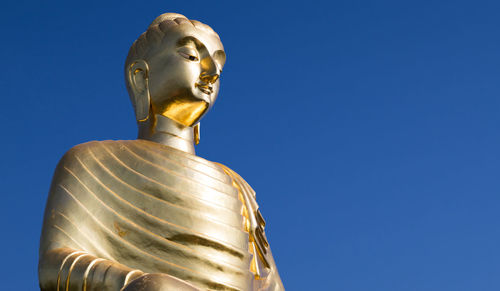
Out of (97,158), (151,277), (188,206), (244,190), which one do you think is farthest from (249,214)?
(151,277)

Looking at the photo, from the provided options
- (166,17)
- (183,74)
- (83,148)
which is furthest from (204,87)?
(83,148)

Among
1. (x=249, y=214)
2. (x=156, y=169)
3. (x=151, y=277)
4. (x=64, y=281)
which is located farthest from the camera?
(x=249, y=214)

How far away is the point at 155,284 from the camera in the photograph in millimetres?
4387

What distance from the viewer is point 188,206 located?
5.48 meters

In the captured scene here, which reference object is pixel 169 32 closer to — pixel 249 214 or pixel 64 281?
pixel 249 214

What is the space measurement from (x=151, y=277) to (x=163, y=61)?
217 centimetres

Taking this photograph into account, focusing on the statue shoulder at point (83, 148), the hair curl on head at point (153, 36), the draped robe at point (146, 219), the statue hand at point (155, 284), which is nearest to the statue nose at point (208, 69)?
the hair curl on head at point (153, 36)

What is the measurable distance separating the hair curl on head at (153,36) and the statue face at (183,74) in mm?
59

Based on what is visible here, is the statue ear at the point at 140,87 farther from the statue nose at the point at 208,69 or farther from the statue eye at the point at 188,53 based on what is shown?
the statue nose at the point at 208,69

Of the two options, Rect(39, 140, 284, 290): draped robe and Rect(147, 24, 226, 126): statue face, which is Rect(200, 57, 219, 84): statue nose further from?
Rect(39, 140, 284, 290): draped robe

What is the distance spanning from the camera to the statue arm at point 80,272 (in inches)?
181

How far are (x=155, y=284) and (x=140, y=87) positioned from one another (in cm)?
222

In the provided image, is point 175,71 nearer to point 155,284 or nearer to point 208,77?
point 208,77

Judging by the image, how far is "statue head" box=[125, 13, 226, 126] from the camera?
6008 mm
